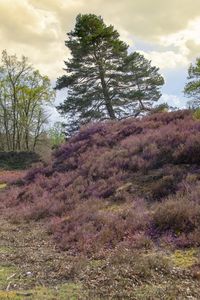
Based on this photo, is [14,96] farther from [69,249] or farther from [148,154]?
[69,249]

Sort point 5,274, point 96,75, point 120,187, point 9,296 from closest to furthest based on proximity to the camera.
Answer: point 9,296 → point 5,274 → point 120,187 → point 96,75

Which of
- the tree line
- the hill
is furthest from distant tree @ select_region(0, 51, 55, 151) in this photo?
the hill

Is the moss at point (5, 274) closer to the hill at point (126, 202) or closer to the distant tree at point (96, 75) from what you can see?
the hill at point (126, 202)

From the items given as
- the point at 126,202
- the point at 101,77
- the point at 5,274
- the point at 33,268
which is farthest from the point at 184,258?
the point at 101,77

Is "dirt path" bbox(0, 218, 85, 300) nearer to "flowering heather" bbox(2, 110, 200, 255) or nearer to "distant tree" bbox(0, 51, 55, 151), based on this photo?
"flowering heather" bbox(2, 110, 200, 255)

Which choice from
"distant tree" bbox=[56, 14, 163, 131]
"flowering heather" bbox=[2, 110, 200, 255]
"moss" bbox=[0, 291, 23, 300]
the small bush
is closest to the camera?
"moss" bbox=[0, 291, 23, 300]

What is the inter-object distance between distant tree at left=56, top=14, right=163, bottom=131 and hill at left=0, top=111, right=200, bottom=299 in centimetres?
1552

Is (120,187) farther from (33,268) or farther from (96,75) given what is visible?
(96,75)

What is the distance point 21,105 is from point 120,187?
138 ft

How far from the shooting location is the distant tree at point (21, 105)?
5103 centimetres

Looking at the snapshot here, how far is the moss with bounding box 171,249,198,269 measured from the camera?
691cm

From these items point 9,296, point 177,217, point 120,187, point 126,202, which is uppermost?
point 120,187

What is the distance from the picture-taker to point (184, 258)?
7.18m

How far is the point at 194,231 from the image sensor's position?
7.91 meters
